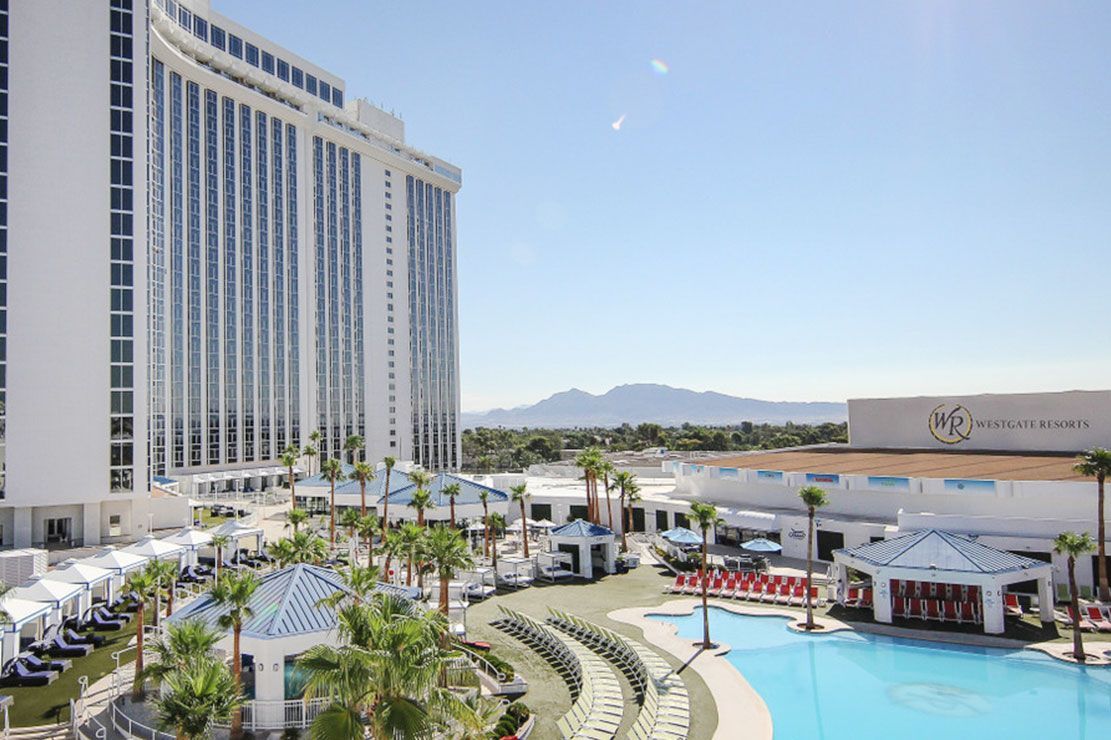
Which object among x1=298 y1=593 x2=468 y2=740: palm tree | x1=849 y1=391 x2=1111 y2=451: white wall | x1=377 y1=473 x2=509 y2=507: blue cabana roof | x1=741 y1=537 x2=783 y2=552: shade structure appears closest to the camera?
x1=298 y1=593 x2=468 y2=740: palm tree

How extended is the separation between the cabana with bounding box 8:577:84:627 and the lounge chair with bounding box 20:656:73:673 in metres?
2.37

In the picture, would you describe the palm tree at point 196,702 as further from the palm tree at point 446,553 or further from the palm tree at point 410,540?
the palm tree at point 410,540

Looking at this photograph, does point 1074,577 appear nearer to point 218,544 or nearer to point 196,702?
point 196,702

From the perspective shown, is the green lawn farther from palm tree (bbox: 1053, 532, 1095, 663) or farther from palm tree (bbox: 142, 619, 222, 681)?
palm tree (bbox: 1053, 532, 1095, 663)

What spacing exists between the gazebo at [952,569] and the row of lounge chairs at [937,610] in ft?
1.40

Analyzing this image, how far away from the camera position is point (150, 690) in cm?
2348

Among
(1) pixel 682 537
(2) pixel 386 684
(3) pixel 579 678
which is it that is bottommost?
(3) pixel 579 678

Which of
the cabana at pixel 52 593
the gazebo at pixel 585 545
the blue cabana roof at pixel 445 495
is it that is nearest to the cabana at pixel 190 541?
the cabana at pixel 52 593

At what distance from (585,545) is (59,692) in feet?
82.2

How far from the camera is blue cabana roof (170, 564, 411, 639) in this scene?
71.9 feet

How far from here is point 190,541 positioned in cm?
4047

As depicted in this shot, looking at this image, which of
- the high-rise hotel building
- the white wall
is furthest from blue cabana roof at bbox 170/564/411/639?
the white wall

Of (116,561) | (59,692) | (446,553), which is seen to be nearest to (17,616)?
(59,692)

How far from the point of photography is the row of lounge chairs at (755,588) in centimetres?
3438
